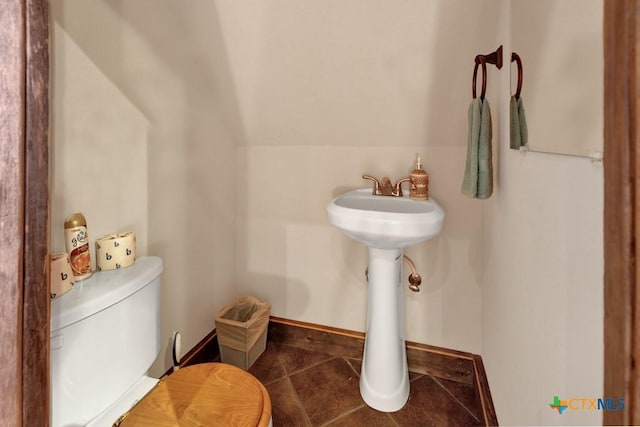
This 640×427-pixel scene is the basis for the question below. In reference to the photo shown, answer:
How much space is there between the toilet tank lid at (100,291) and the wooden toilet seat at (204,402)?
319mm

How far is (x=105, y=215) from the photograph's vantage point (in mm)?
→ 1127

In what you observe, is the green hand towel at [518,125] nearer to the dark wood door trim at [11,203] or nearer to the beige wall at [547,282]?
the beige wall at [547,282]

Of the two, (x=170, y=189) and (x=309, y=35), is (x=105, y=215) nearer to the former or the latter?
(x=170, y=189)

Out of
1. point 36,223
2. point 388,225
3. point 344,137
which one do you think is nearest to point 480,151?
point 388,225

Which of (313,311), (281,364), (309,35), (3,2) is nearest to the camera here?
(3,2)

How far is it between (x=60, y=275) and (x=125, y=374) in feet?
1.16

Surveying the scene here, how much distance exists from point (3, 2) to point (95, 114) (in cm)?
75

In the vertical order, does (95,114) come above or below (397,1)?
below

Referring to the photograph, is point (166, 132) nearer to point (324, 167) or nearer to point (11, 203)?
point (324, 167)

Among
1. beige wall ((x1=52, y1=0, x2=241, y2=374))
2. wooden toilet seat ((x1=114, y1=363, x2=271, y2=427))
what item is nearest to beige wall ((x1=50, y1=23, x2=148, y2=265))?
Result: beige wall ((x1=52, y1=0, x2=241, y2=374))

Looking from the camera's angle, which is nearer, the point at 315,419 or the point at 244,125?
the point at 315,419

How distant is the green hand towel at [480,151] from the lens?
3.57 ft

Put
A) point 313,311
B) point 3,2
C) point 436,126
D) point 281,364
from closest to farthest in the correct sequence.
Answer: point 3,2
point 436,126
point 281,364
point 313,311

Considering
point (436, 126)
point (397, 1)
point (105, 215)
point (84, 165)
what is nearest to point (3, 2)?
point (84, 165)
